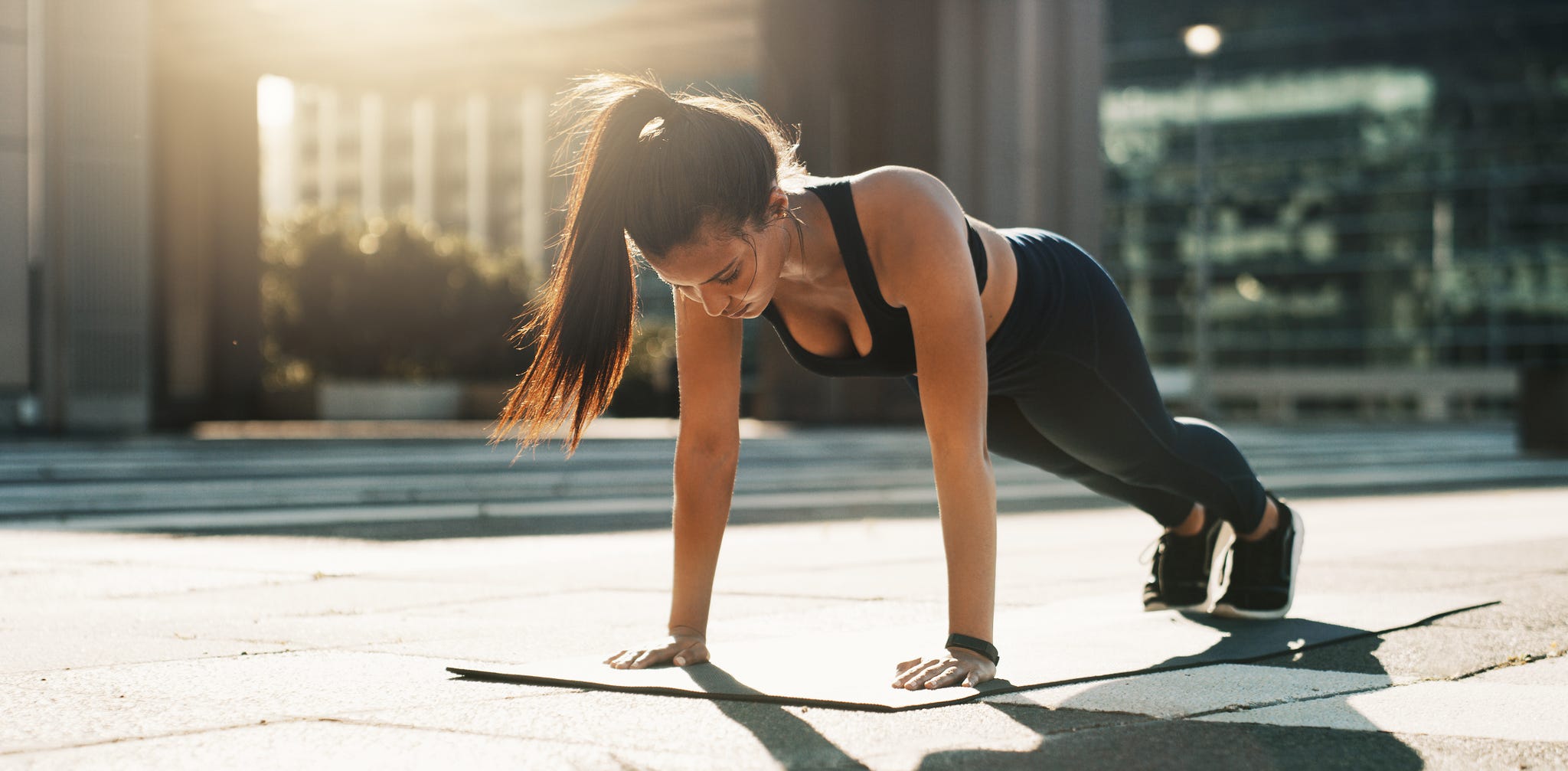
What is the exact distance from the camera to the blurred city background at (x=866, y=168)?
69.9ft

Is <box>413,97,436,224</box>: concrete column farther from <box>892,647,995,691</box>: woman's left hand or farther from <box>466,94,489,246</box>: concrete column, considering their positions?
<box>892,647,995,691</box>: woman's left hand

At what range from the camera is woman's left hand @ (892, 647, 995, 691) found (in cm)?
311

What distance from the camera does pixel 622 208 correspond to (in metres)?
3.01

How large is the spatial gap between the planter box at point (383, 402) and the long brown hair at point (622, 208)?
27.5 meters

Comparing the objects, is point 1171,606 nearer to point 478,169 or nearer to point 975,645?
point 975,645

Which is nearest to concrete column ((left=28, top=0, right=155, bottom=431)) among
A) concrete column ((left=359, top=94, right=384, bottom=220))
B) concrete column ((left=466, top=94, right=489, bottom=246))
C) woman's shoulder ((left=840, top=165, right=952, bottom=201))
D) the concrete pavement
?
the concrete pavement

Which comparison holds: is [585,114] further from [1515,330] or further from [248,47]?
[1515,330]

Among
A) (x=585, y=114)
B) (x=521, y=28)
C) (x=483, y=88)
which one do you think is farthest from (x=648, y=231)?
(x=483, y=88)

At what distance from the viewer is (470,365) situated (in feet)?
119

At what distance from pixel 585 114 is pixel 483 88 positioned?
28.4 metres

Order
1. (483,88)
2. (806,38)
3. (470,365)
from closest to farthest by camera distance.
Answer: (806,38), (483,88), (470,365)

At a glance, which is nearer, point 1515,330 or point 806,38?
point 806,38

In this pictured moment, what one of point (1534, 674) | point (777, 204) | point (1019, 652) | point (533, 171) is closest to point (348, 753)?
point (777, 204)

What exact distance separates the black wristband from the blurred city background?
5484 millimetres
